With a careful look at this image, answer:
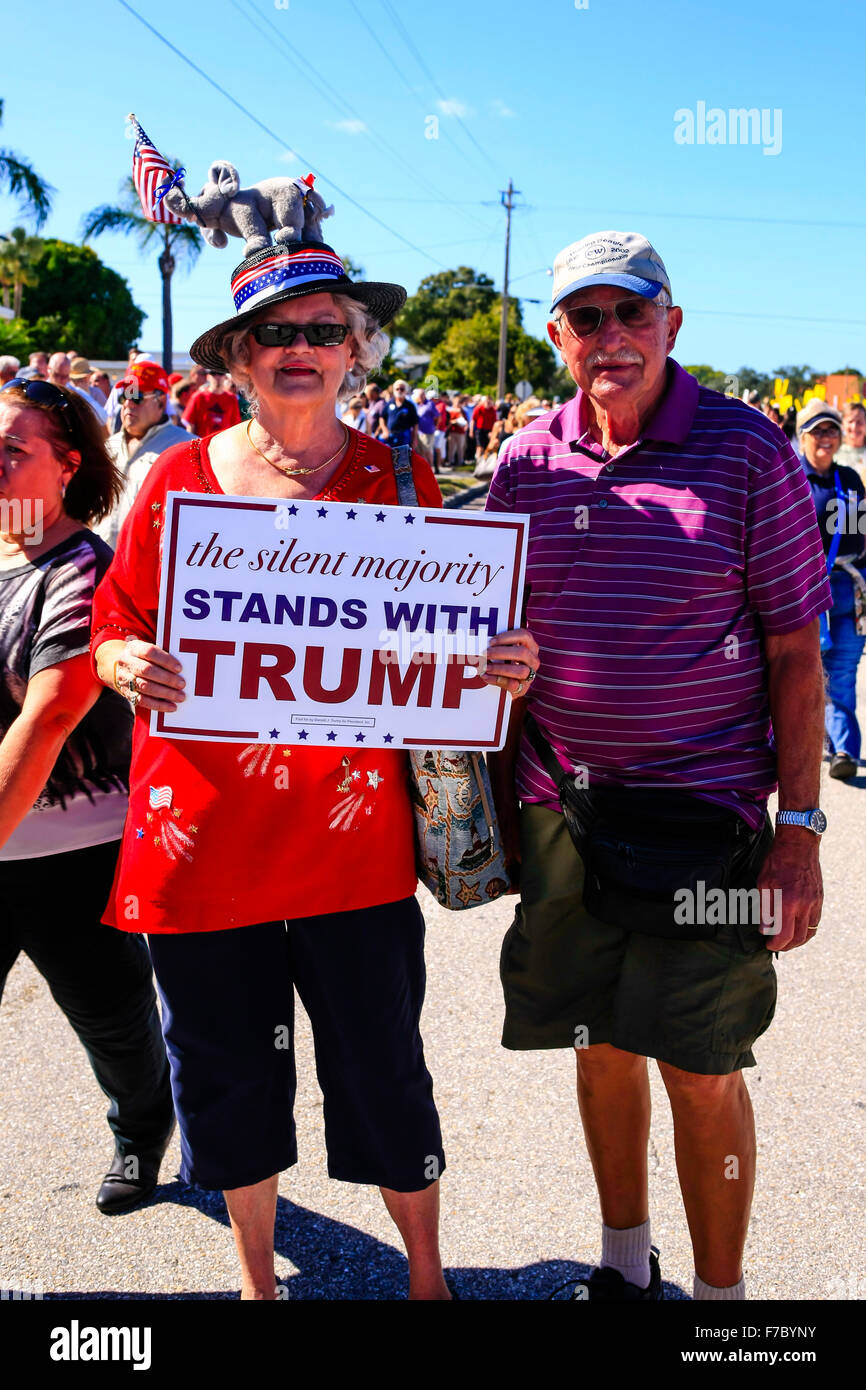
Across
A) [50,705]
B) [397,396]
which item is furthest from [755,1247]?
[397,396]

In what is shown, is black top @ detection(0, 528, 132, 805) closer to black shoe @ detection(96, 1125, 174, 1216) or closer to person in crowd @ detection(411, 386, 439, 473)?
black shoe @ detection(96, 1125, 174, 1216)

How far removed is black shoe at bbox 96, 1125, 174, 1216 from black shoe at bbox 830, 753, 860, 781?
4.85m

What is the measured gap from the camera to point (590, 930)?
2299 millimetres

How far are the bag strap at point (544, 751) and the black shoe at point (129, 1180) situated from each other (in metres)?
1.45

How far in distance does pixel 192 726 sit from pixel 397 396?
1566 cm

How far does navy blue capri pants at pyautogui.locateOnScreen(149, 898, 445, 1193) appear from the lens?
215 cm

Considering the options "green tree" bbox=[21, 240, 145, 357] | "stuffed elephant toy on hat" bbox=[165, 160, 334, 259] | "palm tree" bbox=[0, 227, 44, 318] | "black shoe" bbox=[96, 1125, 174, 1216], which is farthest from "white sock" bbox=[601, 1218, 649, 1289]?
"green tree" bbox=[21, 240, 145, 357]

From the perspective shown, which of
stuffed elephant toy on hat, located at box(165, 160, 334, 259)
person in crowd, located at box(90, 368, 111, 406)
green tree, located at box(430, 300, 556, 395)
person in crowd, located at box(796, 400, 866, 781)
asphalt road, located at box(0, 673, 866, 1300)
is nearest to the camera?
stuffed elephant toy on hat, located at box(165, 160, 334, 259)

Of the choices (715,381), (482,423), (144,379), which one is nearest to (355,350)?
(144,379)

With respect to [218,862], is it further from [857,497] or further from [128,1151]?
[857,497]

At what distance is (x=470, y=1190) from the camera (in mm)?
2781

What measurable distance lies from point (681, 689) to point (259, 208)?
1290 millimetres

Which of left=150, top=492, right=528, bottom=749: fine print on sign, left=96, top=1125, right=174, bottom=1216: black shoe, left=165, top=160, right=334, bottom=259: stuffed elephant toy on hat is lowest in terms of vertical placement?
left=96, top=1125, right=174, bottom=1216: black shoe

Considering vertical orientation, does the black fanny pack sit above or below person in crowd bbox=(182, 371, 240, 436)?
below
